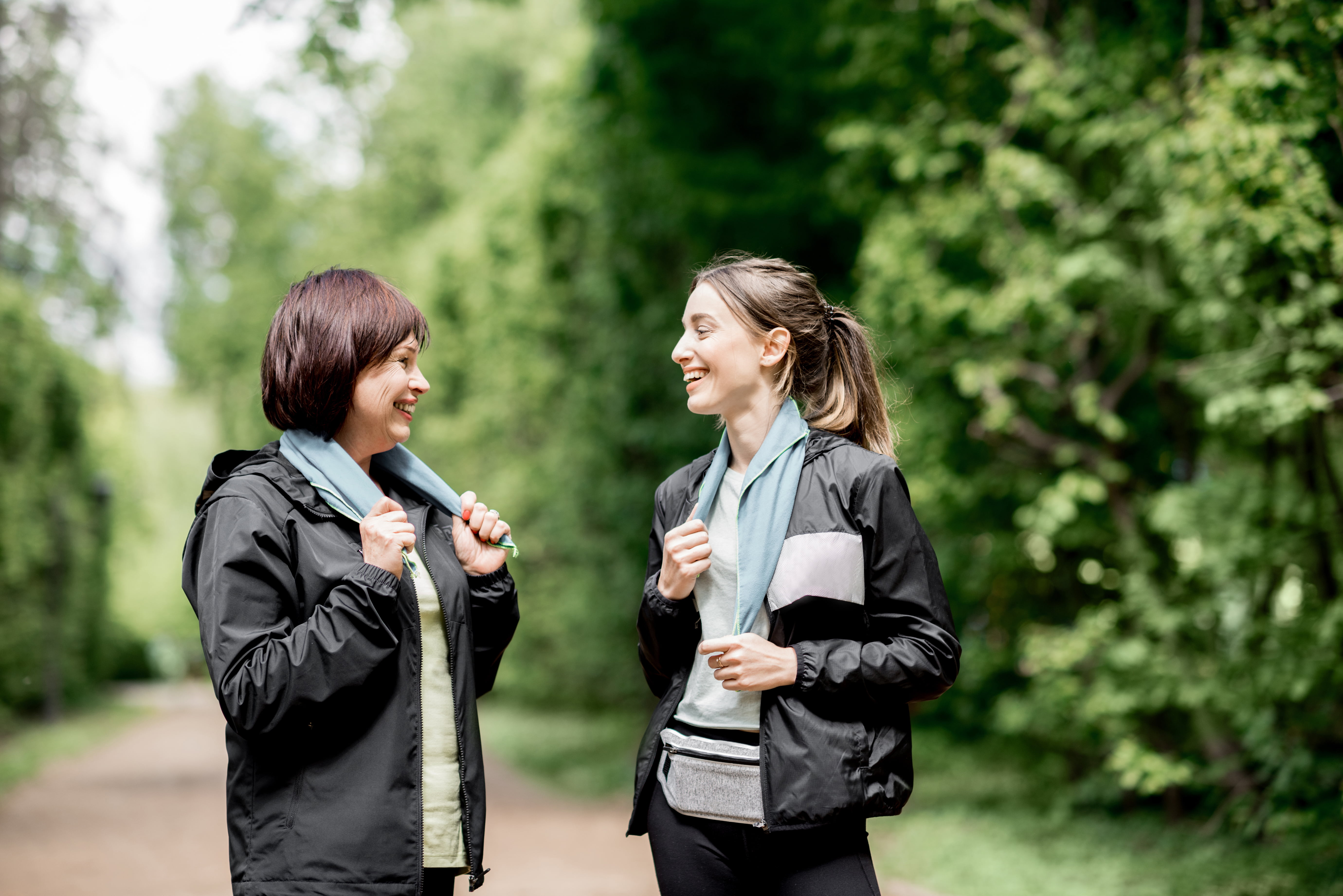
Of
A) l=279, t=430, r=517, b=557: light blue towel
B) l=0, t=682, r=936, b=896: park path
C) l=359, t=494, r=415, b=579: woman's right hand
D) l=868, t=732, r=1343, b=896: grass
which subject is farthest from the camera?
l=0, t=682, r=936, b=896: park path

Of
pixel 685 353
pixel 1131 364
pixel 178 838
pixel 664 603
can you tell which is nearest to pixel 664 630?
pixel 664 603

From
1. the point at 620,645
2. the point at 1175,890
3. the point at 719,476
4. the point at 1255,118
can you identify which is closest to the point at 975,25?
the point at 1255,118

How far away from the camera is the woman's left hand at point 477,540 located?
2578mm

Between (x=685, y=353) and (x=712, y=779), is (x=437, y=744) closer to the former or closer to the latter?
(x=712, y=779)

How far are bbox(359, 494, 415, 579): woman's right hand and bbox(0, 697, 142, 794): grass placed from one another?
13.5 meters

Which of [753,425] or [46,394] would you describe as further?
[46,394]

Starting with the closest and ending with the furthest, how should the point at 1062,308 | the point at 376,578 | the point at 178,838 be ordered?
the point at 376,578, the point at 1062,308, the point at 178,838

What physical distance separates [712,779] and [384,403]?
1000 mm

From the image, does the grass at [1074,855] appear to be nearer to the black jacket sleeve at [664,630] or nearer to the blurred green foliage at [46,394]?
the black jacket sleeve at [664,630]

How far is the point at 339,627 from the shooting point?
2137 mm

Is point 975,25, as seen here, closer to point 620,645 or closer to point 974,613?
point 974,613

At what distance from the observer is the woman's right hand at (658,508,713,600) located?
234 cm

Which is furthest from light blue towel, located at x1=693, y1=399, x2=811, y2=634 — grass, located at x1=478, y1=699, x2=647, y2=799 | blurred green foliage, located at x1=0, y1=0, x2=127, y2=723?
grass, located at x1=478, y1=699, x2=647, y2=799

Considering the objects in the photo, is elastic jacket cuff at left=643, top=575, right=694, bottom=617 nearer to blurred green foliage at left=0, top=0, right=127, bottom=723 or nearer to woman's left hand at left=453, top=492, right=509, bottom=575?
woman's left hand at left=453, top=492, right=509, bottom=575
